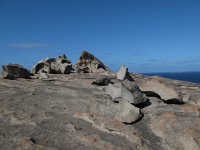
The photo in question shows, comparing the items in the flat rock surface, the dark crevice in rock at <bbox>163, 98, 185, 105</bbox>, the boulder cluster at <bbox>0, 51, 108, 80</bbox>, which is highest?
the boulder cluster at <bbox>0, 51, 108, 80</bbox>

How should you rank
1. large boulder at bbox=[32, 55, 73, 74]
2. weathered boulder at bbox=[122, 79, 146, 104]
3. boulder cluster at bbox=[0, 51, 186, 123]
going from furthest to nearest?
1. large boulder at bbox=[32, 55, 73, 74]
2. weathered boulder at bbox=[122, 79, 146, 104]
3. boulder cluster at bbox=[0, 51, 186, 123]

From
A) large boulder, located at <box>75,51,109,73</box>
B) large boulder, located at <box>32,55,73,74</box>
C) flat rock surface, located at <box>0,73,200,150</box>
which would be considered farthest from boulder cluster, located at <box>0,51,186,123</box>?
large boulder, located at <box>75,51,109,73</box>

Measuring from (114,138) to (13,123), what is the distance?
17.8 ft

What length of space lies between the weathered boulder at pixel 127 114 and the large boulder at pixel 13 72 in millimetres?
12740

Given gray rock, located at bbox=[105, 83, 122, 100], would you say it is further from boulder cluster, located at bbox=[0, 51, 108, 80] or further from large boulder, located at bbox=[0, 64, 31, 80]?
boulder cluster, located at bbox=[0, 51, 108, 80]

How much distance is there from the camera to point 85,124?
15023mm

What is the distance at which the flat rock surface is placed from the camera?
42.6 feet

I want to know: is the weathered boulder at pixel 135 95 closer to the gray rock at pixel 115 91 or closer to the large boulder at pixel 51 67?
the gray rock at pixel 115 91

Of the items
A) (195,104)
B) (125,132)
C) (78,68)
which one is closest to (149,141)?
(125,132)

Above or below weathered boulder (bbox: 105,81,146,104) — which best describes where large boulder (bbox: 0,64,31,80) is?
above

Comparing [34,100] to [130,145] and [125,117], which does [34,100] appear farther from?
[130,145]

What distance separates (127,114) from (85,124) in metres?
2.64

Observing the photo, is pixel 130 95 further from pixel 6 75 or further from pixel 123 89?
pixel 6 75

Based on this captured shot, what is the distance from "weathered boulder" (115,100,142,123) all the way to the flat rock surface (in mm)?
307
